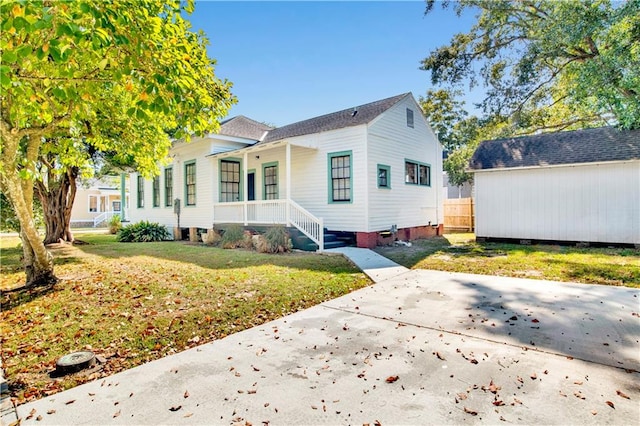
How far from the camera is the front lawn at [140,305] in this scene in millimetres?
3646

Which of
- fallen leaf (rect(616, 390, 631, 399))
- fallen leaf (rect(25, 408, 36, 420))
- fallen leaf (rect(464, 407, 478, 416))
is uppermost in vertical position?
fallen leaf (rect(25, 408, 36, 420))

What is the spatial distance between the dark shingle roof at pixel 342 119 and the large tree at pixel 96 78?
21.8 feet

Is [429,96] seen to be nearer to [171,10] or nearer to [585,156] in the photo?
[585,156]

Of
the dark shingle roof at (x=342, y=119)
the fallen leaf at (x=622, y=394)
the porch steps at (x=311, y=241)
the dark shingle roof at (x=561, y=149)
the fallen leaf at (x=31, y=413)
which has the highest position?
the dark shingle roof at (x=342, y=119)

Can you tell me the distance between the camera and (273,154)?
1398 centimetres

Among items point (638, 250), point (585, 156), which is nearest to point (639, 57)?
point (585, 156)

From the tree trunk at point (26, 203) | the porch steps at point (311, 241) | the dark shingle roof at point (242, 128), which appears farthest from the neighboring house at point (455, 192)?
the tree trunk at point (26, 203)

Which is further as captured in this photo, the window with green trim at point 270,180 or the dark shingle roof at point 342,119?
the window with green trim at point 270,180

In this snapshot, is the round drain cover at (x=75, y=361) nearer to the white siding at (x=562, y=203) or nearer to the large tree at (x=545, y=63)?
the white siding at (x=562, y=203)

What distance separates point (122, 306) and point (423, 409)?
461 cm

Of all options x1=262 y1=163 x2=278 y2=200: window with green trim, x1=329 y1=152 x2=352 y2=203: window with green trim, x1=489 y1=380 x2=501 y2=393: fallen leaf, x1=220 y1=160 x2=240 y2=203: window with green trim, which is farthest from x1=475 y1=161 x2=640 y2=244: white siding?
x1=489 y1=380 x2=501 y2=393: fallen leaf

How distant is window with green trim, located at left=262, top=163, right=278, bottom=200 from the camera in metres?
14.1

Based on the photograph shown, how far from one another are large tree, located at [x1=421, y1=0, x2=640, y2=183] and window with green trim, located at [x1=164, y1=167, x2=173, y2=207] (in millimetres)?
13317

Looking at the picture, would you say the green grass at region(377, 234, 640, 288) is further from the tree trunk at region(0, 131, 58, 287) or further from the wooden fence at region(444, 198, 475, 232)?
the tree trunk at region(0, 131, 58, 287)
